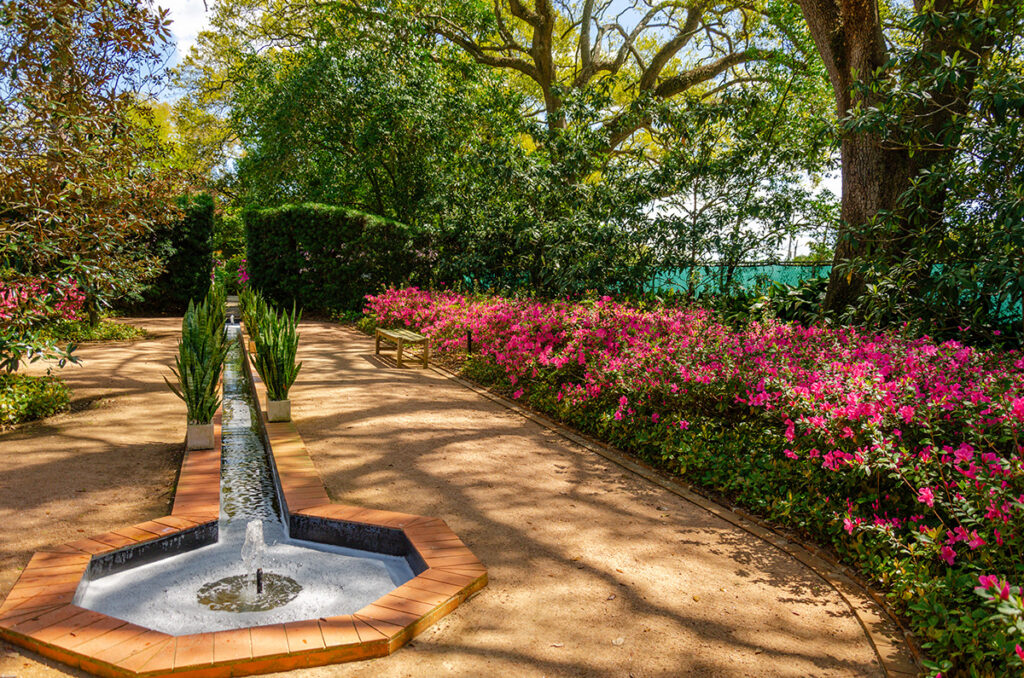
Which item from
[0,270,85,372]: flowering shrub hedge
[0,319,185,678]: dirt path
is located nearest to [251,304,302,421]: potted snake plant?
[0,319,185,678]: dirt path

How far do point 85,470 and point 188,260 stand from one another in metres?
12.2

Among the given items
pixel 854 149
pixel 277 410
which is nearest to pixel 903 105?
pixel 854 149

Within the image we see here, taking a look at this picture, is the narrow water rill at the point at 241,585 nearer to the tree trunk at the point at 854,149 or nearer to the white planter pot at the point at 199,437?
the white planter pot at the point at 199,437

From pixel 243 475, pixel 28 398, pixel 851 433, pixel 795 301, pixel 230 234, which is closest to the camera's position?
pixel 851 433

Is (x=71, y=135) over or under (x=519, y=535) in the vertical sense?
over

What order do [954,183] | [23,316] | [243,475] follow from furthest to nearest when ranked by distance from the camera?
[954,183] → [23,316] → [243,475]

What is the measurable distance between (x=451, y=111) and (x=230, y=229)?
591 inches

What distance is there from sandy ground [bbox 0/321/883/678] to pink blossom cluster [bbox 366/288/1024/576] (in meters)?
0.59

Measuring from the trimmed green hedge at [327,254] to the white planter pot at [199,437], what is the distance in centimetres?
999

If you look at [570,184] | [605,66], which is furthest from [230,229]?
[570,184]

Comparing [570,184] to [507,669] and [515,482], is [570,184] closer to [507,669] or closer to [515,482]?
[515,482]

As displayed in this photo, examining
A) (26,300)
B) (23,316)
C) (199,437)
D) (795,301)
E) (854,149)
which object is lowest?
(199,437)

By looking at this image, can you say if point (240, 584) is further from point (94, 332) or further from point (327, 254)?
point (327, 254)

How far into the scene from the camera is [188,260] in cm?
Result: 1504
